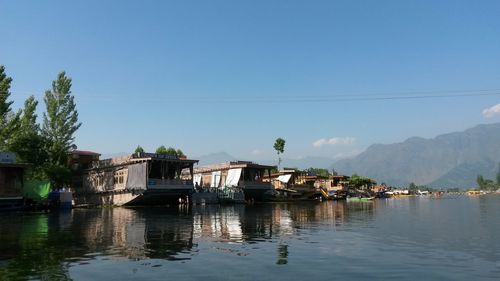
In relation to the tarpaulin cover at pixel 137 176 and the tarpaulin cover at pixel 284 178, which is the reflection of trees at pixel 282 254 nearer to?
the tarpaulin cover at pixel 137 176

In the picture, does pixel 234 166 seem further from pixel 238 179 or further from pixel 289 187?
pixel 289 187

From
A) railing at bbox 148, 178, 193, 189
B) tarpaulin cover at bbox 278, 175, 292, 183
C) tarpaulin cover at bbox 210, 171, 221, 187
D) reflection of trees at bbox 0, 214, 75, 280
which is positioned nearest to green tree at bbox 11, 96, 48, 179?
railing at bbox 148, 178, 193, 189

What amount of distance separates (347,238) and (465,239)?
6.76m

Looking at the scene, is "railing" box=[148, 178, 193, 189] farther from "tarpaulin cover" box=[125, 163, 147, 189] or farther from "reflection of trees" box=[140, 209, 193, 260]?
"reflection of trees" box=[140, 209, 193, 260]

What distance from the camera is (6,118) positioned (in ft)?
203

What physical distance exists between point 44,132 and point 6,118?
23.8 feet

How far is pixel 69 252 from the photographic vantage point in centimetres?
1925

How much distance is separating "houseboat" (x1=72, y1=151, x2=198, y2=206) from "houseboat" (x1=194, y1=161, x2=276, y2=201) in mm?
10230

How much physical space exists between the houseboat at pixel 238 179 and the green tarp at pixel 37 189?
90.3 feet

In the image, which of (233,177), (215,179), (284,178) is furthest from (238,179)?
(284,178)

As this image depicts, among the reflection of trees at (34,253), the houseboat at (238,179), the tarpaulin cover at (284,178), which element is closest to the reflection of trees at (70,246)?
the reflection of trees at (34,253)

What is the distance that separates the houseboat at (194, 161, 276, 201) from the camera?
77062mm

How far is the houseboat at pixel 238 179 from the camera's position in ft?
253

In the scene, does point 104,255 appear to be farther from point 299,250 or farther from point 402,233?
point 402,233
